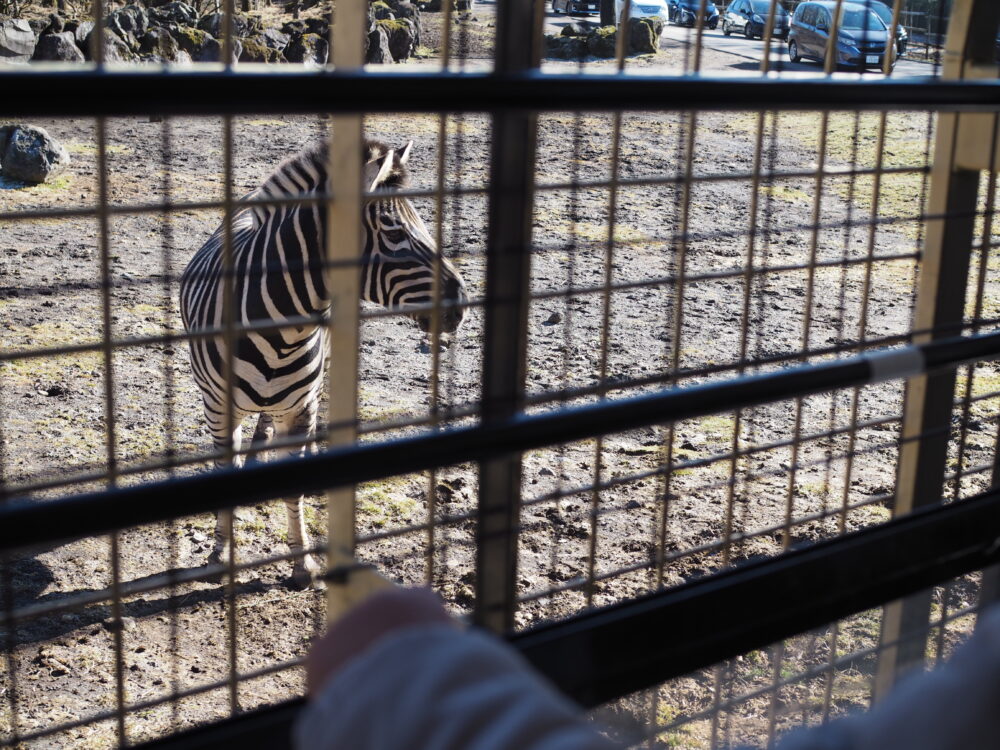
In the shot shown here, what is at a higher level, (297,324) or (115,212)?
(115,212)

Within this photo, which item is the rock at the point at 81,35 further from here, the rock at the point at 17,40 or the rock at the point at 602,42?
the rock at the point at 602,42

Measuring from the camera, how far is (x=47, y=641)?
157 inches

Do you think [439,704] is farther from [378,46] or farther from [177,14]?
[177,14]

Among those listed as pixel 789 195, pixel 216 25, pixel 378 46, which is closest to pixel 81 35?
pixel 216 25

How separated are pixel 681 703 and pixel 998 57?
1.93 m

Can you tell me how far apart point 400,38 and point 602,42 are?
13.4ft

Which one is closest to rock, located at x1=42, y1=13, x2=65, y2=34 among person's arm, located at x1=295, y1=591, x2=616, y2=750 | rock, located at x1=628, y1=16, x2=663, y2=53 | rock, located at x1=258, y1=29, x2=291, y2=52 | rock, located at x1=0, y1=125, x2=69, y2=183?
rock, located at x1=0, y1=125, x2=69, y2=183

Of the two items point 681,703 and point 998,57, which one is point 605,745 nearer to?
point 998,57

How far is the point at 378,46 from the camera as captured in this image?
9461 mm

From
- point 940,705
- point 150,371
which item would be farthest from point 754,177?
point 150,371

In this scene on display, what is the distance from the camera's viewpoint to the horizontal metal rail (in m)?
0.80

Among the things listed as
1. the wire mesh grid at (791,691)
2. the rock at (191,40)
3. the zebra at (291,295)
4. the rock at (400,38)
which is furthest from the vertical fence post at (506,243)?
the rock at (191,40)

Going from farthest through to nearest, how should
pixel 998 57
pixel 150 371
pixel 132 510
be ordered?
pixel 150 371
pixel 998 57
pixel 132 510

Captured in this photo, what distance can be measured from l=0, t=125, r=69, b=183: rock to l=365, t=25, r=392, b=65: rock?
9.90 feet
